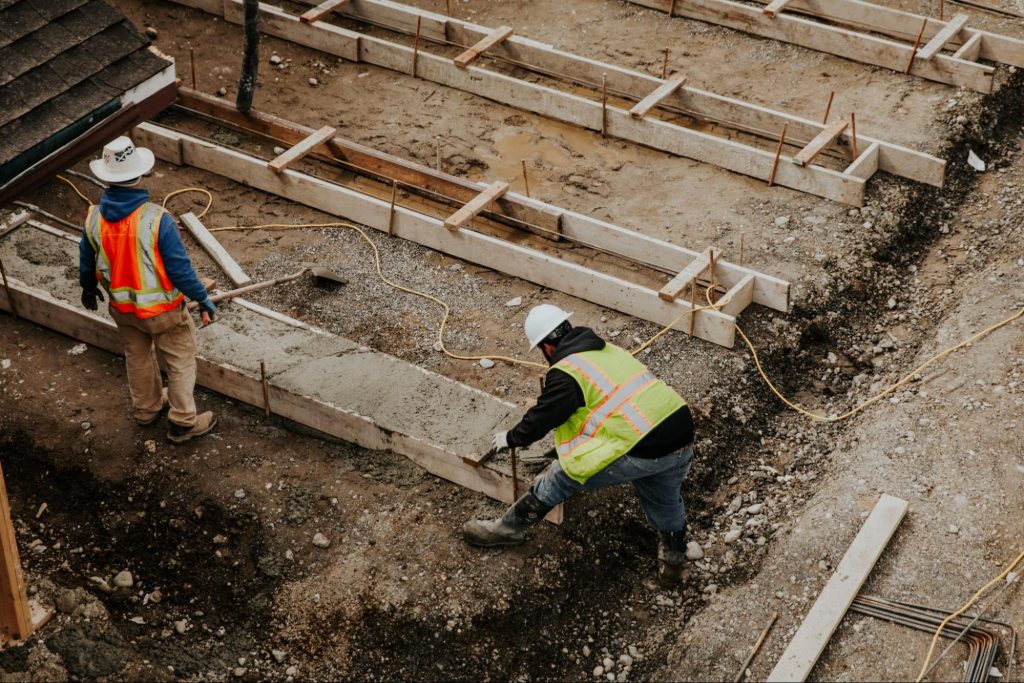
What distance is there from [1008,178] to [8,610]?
27.2 feet

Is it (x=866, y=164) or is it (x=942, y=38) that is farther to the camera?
(x=942, y=38)

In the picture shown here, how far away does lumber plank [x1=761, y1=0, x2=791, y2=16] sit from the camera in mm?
11172

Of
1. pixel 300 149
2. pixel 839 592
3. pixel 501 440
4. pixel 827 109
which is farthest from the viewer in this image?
pixel 827 109

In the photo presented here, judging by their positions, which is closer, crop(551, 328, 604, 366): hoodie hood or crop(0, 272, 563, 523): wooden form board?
crop(551, 328, 604, 366): hoodie hood

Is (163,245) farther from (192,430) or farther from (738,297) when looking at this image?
(738,297)

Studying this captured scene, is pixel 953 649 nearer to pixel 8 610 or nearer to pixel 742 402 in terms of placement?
pixel 742 402

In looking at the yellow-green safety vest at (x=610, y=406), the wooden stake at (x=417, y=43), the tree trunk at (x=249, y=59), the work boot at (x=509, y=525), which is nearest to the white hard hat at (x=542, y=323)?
the yellow-green safety vest at (x=610, y=406)

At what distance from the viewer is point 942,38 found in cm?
1073

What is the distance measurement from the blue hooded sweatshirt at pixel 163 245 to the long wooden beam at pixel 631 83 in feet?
16.9

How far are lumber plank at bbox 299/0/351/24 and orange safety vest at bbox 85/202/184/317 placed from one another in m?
5.14

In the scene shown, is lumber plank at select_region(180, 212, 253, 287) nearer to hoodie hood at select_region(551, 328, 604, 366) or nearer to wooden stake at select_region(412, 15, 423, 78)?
wooden stake at select_region(412, 15, 423, 78)

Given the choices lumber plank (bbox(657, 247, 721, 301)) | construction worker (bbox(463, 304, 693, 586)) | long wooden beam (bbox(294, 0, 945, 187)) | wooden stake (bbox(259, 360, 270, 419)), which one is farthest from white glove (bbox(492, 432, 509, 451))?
long wooden beam (bbox(294, 0, 945, 187))

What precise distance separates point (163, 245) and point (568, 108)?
185 inches

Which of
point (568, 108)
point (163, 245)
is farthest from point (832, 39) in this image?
point (163, 245)
